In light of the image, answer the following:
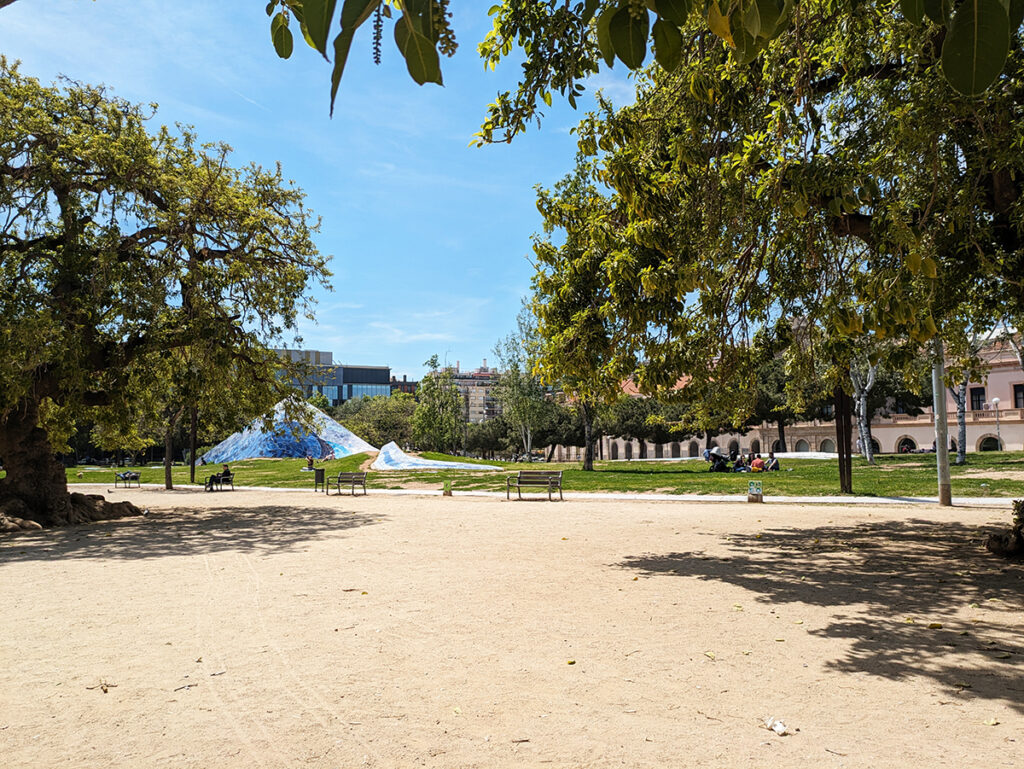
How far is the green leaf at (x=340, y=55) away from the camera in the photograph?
1043 millimetres

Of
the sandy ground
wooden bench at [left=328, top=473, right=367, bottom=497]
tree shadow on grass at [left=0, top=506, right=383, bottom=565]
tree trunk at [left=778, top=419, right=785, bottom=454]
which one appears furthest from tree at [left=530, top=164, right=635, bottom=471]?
tree trunk at [left=778, top=419, right=785, bottom=454]

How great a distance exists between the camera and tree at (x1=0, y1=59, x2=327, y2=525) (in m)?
13.8

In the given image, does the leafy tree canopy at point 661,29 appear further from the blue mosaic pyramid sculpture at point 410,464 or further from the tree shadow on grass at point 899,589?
the blue mosaic pyramid sculpture at point 410,464

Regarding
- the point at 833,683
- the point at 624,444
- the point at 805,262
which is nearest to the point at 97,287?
the point at 805,262

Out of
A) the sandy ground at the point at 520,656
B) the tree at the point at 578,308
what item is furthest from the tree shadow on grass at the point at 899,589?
the tree at the point at 578,308

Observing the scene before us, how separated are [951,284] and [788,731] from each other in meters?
6.96

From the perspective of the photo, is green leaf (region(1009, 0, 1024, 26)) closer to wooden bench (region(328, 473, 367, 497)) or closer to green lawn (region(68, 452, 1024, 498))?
green lawn (region(68, 452, 1024, 498))

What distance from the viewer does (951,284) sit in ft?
28.4

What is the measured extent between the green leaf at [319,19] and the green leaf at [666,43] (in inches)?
29.8

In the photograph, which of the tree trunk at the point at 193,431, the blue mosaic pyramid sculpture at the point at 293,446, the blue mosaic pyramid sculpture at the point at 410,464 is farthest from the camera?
the blue mosaic pyramid sculpture at the point at 293,446

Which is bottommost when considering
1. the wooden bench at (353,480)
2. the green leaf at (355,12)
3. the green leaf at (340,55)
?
the wooden bench at (353,480)

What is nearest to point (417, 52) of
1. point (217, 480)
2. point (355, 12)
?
point (355, 12)

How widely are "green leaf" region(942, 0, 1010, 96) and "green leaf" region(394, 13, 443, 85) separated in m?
0.93

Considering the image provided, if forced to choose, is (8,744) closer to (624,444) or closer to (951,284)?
(951,284)
